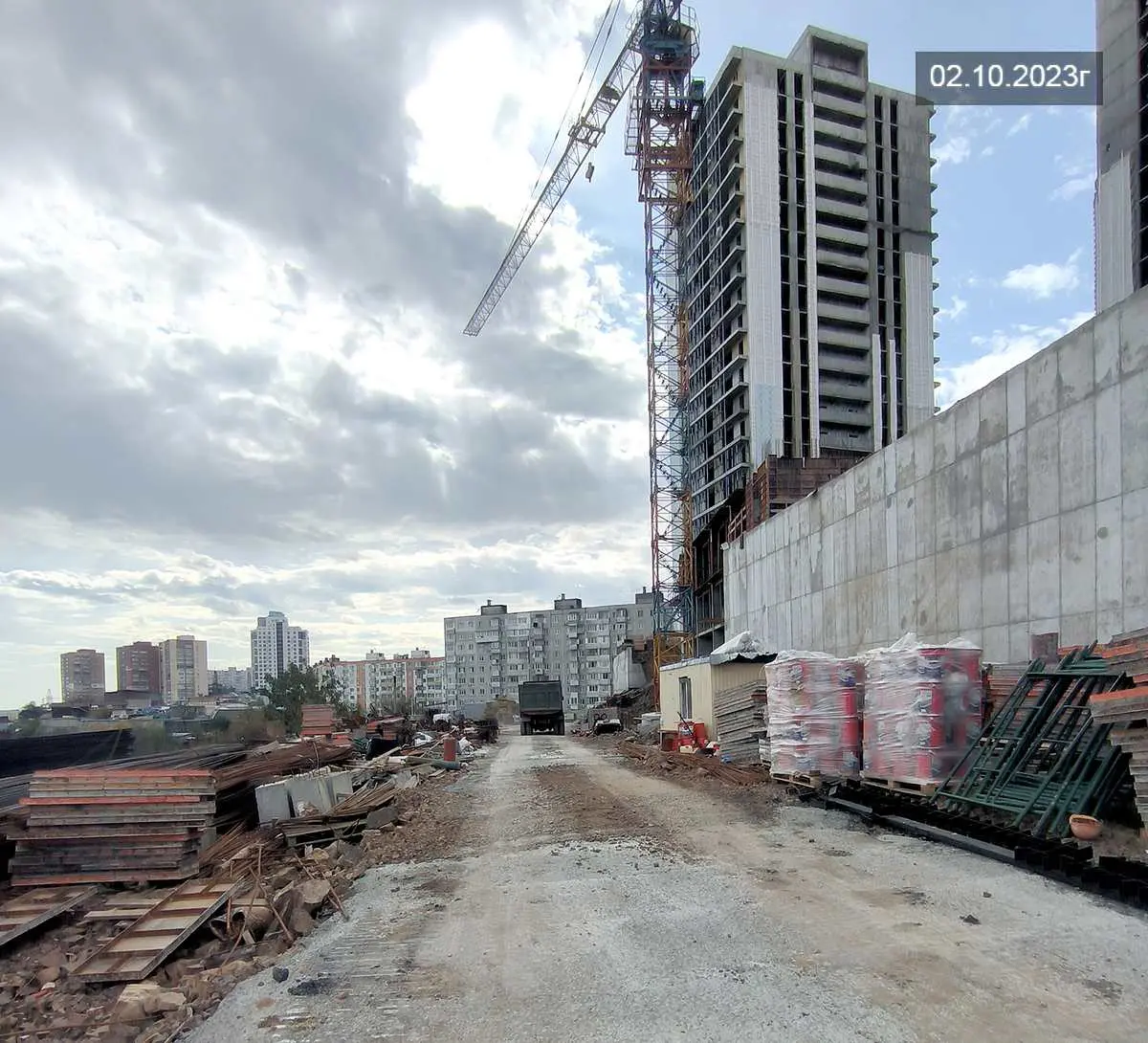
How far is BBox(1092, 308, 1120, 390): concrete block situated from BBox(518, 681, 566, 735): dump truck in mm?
35511

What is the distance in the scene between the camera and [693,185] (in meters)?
85.4

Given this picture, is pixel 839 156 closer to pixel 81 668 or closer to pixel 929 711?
pixel 929 711

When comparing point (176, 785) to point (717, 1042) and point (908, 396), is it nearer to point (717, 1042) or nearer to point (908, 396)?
point (717, 1042)

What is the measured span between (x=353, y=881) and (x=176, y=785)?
3.24 metres

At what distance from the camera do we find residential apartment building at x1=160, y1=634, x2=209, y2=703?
131375mm

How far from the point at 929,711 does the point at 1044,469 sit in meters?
4.99

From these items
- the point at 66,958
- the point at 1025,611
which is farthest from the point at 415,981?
the point at 1025,611

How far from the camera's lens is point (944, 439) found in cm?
1609

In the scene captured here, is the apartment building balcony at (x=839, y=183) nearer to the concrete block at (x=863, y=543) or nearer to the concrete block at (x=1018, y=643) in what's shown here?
the concrete block at (x=863, y=543)

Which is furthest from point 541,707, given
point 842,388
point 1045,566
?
point 842,388

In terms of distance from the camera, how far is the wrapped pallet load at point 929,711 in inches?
404

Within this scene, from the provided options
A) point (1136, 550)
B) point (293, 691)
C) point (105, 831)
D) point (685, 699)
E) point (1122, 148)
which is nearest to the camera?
point (105, 831)

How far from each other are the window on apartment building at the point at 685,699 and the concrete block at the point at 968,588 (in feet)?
27.1

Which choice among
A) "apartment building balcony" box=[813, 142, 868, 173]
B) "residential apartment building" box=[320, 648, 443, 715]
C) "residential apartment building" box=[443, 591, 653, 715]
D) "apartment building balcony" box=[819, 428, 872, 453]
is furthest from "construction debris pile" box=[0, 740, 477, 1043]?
"residential apartment building" box=[320, 648, 443, 715]
